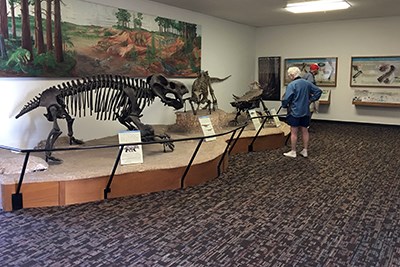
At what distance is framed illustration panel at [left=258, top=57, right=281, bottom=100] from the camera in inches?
431

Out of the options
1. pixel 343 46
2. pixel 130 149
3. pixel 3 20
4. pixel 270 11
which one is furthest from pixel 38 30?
pixel 343 46

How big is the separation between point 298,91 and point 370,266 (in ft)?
11.0

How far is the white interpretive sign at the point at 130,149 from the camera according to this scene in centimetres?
412

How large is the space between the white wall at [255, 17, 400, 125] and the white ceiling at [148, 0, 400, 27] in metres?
0.30

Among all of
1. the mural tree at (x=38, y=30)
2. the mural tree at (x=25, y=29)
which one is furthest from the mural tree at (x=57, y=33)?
the mural tree at (x=25, y=29)

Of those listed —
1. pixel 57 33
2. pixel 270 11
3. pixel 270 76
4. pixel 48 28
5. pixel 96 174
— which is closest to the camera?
pixel 96 174

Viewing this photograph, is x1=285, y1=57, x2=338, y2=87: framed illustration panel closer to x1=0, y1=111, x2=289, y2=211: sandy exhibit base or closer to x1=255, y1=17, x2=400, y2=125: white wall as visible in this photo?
x1=255, y1=17, x2=400, y2=125: white wall

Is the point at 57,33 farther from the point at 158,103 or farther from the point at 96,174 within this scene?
the point at 96,174

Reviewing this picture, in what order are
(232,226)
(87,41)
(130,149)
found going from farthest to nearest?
1. (87,41)
2. (130,149)
3. (232,226)

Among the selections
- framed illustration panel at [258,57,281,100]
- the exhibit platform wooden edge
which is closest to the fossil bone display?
the exhibit platform wooden edge

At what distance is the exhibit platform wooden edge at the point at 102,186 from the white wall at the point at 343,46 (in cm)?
636

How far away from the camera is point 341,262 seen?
103 inches

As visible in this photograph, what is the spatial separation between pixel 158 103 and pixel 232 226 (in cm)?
476

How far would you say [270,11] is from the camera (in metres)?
8.43
